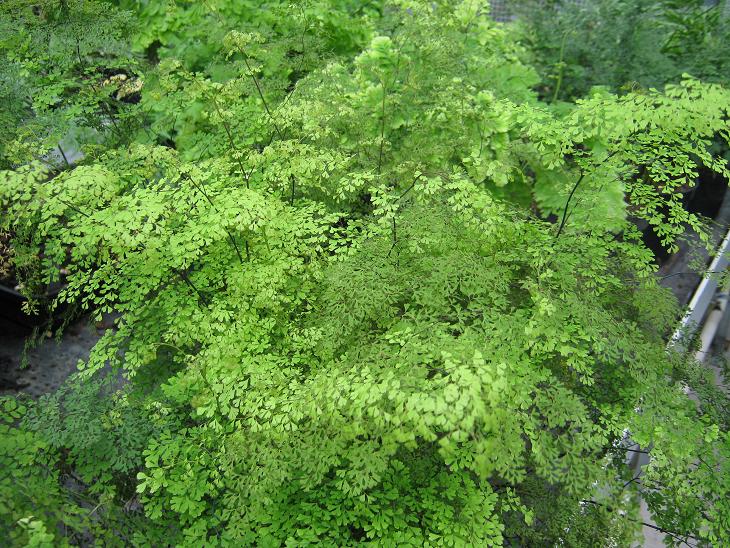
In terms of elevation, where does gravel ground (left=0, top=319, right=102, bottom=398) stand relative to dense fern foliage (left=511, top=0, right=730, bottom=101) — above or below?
below

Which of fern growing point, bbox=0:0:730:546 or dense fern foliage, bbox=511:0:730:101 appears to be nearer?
fern growing point, bbox=0:0:730:546

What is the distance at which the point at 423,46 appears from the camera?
4.08 m

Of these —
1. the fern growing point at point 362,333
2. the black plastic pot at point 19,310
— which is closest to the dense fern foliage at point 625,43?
the fern growing point at point 362,333

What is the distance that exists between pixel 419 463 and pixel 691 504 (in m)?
1.34

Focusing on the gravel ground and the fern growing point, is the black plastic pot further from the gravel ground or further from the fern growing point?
the fern growing point

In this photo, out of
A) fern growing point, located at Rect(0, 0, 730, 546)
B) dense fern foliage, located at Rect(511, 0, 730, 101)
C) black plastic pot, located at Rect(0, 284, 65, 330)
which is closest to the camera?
fern growing point, located at Rect(0, 0, 730, 546)

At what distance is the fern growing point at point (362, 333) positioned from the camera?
7.88 feet

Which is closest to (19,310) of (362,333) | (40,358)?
(40,358)

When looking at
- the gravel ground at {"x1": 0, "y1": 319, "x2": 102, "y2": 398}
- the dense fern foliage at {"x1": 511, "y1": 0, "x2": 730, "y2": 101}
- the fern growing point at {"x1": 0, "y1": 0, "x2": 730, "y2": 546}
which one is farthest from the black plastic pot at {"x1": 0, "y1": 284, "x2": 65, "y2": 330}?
the dense fern foliage at {"x1": 511, "y1": 0, "x2": 730, "y2": 101}

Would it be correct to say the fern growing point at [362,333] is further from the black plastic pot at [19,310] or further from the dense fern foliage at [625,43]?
the dense fern foliage at [625,43]

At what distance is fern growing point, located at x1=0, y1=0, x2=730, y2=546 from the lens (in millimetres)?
2400

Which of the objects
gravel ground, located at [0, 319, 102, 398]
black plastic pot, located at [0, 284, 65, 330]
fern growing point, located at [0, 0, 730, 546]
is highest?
fern growing point, located at [0, 0, 730, 546]

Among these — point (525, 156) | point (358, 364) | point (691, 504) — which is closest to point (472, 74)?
point (525, 156)

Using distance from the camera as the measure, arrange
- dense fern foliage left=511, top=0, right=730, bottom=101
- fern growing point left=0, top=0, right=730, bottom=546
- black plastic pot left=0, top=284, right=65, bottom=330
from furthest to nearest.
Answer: dense fern foliage left=511, top=0, right=730, bottom=101 → black plastic pot left=0, top=284, right=65, bottom=330 → fern growing point left=0, top=0, right=730, bottom=546
